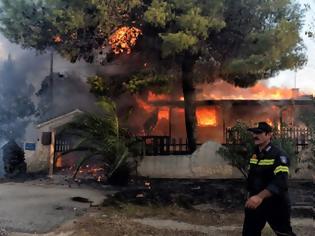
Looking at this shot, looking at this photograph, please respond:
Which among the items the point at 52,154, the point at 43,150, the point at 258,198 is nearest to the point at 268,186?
the point at 258,198

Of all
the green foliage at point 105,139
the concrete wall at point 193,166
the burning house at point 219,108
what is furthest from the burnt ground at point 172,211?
the burning house at point 219,108

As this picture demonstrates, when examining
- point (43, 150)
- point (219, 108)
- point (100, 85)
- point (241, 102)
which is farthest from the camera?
point (219, 108)

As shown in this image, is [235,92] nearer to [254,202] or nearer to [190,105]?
[190,105]

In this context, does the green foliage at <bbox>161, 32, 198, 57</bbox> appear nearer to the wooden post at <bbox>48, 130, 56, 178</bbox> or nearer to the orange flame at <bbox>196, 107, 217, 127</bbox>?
the wooden post at <bbox>48, 130, 56, 178</bbox>

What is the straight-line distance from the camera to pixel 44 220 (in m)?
6.94

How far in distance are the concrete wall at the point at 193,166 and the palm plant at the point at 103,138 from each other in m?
1.49

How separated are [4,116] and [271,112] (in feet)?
49.0

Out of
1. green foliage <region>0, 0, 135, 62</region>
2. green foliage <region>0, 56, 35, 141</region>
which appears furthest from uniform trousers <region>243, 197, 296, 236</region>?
green foliage <region>0, 56, 35, 141</region>

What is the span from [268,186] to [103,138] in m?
7.38

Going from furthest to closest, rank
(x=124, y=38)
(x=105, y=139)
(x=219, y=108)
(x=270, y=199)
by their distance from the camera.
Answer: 1. (x=219, y=108)
2. (x=124, y=38)
3. (x=105, y=139)
4. (x=270, y=199)

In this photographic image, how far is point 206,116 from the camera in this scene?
2038 centimetres

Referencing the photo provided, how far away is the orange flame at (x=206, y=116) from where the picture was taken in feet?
66.6

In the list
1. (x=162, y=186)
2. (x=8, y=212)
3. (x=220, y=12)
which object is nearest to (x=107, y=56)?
(x=220, y=12)

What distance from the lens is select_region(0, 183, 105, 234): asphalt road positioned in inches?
262
